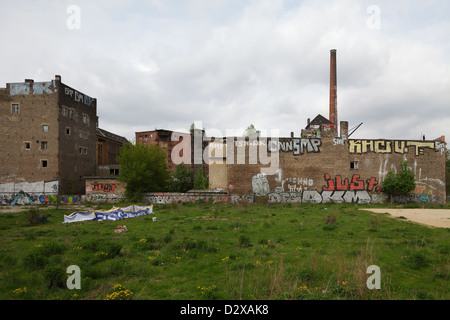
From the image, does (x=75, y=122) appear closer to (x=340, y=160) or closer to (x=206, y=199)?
(x=206, y=199)

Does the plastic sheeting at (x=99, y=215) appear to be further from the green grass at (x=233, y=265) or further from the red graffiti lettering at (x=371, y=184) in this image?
the red graffiti lettering at (x=371, y=184)

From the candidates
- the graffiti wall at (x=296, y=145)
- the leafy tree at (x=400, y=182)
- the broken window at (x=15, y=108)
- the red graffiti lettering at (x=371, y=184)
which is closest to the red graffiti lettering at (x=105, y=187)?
the broken window at (x=15, y=108)

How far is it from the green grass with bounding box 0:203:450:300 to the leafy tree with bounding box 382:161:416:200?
60.4 feet

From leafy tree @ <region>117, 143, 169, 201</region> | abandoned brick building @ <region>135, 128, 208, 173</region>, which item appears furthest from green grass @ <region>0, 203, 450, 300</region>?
abandoned brick building @ <region>135, 128, 208, 173</region>

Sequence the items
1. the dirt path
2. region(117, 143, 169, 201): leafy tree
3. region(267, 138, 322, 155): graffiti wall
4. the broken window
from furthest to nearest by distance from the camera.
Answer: the broken window, region(267, 138, 322, 155): graffiti wall, region(117, 143, 169, 201): leafy tree, the dirt path

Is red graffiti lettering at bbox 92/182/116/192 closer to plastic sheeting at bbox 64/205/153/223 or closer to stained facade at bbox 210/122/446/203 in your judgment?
stained facade at bbox 210/122/446/203

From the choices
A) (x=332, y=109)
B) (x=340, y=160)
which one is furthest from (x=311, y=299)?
(x=332, y=109)

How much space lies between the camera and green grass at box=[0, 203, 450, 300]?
570cm

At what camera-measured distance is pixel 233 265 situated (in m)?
7.42

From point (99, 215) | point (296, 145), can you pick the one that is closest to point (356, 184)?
point (296, 145)

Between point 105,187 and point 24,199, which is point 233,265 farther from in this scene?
point 24,199
